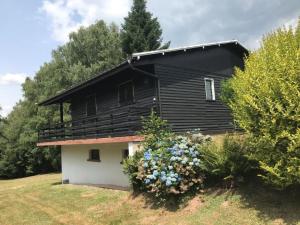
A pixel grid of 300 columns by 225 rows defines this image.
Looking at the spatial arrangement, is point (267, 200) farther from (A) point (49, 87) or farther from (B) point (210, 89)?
(A) point (49, 87)

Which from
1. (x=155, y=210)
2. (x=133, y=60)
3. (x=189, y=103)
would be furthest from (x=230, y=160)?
(x=189, y=103)

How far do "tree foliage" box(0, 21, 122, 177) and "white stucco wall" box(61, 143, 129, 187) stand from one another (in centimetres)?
1390

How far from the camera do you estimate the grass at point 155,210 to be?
803cm

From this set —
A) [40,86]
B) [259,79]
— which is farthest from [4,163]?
[259,79]

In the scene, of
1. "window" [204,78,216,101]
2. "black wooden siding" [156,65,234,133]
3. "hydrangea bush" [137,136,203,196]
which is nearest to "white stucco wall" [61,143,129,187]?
"black wooden siding" [156,65,234,133]

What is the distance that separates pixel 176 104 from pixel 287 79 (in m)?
8.68

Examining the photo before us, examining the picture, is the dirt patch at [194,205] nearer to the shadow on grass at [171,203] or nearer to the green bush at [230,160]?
the shadow on grass at [171,203]

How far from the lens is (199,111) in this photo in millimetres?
17250

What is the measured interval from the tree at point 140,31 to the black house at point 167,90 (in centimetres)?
1808

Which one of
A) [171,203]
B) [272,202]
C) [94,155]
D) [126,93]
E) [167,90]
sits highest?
[126,93]

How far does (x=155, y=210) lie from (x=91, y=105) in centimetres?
1219

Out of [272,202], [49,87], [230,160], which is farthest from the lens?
[49,87]

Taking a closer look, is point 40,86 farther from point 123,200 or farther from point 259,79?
point 259,79

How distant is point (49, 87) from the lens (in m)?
37.9
